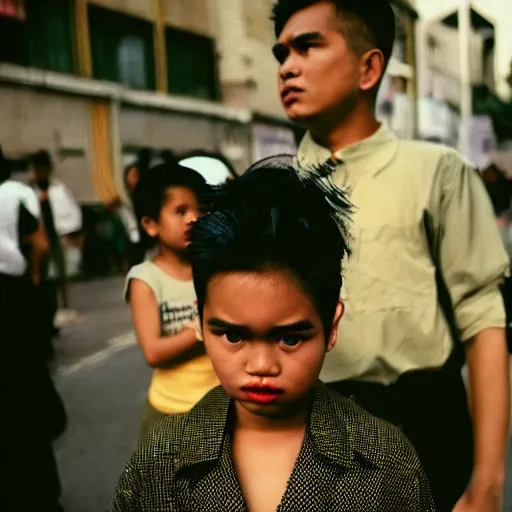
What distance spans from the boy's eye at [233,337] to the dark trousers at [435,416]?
44cm

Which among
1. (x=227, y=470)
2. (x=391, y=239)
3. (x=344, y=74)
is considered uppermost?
(x=344, y=74)

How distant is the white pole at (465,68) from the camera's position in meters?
10.6

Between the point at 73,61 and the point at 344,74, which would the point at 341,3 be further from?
the point at 73,61

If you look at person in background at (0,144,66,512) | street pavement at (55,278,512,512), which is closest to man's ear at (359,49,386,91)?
person in background at (0,144,66,512)

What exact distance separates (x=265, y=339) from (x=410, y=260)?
483mm

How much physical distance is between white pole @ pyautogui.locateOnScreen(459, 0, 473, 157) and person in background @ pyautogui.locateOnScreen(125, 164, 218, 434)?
8655mm

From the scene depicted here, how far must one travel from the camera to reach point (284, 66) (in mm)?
1488

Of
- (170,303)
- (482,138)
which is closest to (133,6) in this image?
(482,138)

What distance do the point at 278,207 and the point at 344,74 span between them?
0.48 metres

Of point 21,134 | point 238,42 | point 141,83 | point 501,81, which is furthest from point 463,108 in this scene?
point 21,134

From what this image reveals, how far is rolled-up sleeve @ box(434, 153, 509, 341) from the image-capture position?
4.81 ft

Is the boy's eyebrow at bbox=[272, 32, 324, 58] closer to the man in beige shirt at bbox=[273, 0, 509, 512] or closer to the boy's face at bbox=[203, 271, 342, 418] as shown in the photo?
the man in beige shirt at bbox=[273, 0, 509, 512]

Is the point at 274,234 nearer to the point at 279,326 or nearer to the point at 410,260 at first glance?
the point at 279,326

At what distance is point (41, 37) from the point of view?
10500mm
